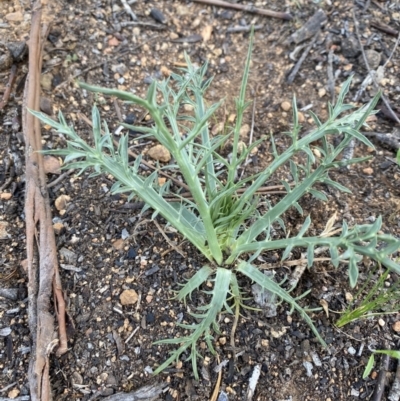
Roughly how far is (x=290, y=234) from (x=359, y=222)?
251mm

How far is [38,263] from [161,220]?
421 millimetres

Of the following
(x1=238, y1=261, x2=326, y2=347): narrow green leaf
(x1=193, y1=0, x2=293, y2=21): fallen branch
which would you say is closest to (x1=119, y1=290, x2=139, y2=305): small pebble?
(x1=238, y1=261, x2=326, y2=347): narrow green leaf

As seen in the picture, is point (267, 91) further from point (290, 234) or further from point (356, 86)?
point (290, 234)

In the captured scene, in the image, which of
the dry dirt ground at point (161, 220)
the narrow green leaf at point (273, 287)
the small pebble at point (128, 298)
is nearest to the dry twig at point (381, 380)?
the dry dirt ground at point (161, 220)

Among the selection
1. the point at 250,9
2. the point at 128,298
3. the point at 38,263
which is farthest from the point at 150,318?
the point at 250,9

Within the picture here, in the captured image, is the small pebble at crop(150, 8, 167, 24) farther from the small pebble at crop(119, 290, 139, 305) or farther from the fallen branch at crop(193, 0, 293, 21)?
the small pebble at crop(119, 290, 139, 305)

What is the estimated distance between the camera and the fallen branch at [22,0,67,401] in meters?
1.46

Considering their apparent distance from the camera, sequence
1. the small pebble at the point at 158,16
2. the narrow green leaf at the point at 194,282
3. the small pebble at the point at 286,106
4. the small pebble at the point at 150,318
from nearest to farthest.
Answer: the narrow green leaf at the point at 194,282
the small pebble at the point at 150,318
the small pebble at the point at 286,106
the small pebble at the point at 158,16

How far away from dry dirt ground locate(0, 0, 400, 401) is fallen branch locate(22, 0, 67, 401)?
0.05 meters

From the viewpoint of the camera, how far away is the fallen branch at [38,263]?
57.6 inches

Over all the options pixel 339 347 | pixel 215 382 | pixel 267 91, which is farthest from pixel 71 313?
pixel 267 91

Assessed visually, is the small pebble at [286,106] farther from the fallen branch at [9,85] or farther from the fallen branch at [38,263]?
the fallen branch at [9,85]

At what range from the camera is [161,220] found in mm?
1713

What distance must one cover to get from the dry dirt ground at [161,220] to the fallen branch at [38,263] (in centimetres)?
5
